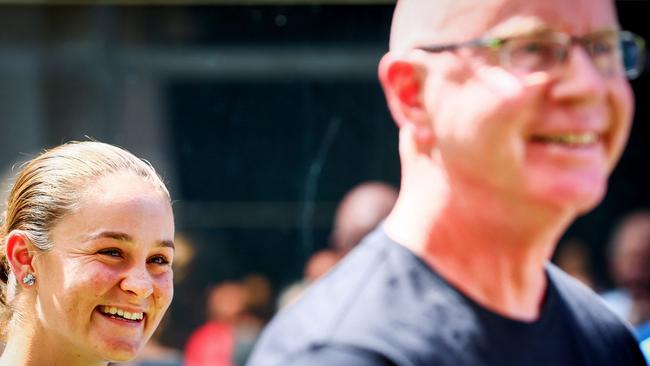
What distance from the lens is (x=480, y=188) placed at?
1.88m

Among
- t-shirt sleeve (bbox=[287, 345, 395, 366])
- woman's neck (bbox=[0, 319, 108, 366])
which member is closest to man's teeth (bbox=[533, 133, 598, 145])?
t-shirt sleeve (bbox=[287, 345, 395, 366])

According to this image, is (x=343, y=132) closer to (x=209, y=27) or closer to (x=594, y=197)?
(x=209, y=27)

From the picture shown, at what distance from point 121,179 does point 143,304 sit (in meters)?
0.25

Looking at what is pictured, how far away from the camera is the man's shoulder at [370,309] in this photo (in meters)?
1.83

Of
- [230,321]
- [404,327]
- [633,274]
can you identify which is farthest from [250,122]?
[404,327]

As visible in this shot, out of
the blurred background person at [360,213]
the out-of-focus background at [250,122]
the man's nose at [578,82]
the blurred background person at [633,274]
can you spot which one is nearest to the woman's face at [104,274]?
the man's nose at [578,82]

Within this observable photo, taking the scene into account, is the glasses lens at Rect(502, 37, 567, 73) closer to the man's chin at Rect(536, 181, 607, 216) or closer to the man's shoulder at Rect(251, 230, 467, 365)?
the man's chin at Rect(536, 181, 607, 216)

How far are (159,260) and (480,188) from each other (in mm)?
738

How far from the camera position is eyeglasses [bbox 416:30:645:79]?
5.95ft

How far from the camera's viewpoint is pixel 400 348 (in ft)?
5.98

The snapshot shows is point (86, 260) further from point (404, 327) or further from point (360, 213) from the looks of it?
point (360, 213)

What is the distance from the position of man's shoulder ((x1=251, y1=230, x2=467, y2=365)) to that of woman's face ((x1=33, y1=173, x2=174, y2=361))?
1.29 feet

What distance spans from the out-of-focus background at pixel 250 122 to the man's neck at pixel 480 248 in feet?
7.56

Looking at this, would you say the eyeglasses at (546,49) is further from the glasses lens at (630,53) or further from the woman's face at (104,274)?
the woman's face at (104,274)
